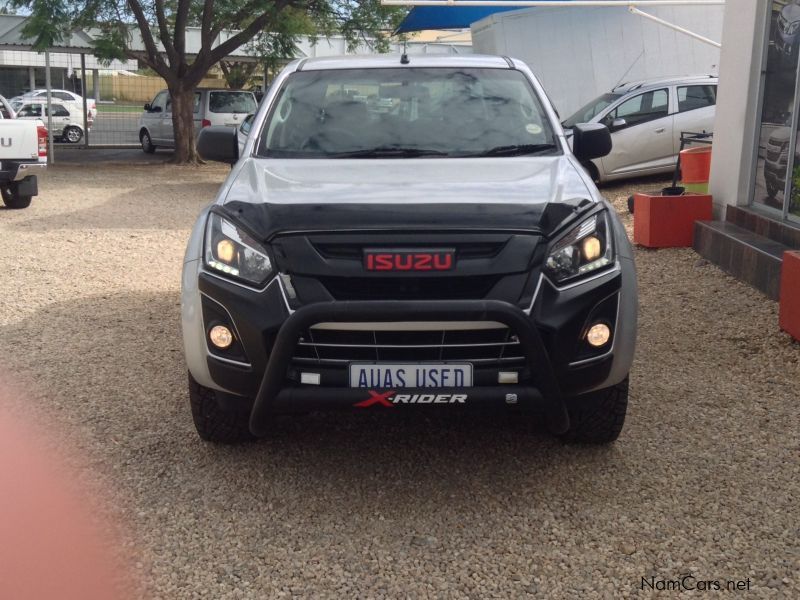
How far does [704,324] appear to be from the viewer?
6.83 meters

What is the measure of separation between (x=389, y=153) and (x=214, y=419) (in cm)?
148

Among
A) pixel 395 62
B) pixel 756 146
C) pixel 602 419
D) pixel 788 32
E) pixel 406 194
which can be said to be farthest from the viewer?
pixel 756 146

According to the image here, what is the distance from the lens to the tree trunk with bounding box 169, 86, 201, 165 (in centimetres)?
2188

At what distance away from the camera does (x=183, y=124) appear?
22359 mm

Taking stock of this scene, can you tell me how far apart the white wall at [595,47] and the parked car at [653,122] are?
3148 millimetres

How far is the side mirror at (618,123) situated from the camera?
565 inches

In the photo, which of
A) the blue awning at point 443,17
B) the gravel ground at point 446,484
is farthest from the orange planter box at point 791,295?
the blue awning at point 443,17

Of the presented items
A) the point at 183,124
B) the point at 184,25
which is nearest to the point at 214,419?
the point at 184,25

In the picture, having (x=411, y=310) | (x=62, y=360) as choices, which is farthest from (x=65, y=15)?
(x=411, y=310)

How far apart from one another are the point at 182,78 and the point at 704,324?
1724cm

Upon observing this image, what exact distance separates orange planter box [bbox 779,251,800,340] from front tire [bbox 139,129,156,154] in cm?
2210

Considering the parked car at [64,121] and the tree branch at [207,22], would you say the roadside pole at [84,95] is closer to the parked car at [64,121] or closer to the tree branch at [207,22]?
the parked car at [64,121]

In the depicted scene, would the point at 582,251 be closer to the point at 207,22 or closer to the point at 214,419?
the point at 214,419

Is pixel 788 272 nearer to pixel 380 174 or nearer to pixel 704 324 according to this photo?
pixel 704 324
